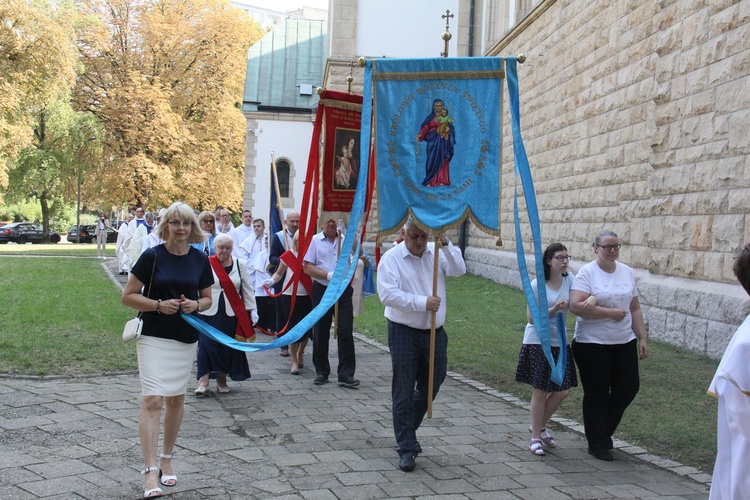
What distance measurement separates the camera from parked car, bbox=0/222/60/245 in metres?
53.7

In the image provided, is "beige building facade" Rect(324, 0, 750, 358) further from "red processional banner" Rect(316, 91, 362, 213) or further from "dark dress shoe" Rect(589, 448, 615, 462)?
"red processional banner" Rect(316, 91, 362, 213)

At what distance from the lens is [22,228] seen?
54156mm

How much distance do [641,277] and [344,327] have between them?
→ 5885 millimetres

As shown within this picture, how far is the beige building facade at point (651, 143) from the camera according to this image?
10.5m

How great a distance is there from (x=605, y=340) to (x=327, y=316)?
12.3 ft

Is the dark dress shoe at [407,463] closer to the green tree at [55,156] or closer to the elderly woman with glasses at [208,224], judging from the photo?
the elderly woman with glasses at [208,224]

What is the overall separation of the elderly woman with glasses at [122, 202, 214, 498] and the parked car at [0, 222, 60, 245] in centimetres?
5276

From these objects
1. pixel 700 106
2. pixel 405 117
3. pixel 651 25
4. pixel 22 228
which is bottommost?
pixel 22 228

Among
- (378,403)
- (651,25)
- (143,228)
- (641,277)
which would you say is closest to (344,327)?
(378,403)

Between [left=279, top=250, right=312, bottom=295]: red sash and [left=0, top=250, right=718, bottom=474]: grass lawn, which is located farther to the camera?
[left=279, top=250, right=312, bottom=295]: red sash

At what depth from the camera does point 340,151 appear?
30.5ft

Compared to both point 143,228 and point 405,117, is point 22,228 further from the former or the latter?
point 405,117

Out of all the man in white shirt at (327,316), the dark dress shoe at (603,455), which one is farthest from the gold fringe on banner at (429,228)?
the man in white shirt at (327,316)

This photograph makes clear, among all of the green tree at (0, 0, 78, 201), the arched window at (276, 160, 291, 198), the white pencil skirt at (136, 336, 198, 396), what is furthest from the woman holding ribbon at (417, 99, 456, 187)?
the arched window at (276, 160, 291, 198)
